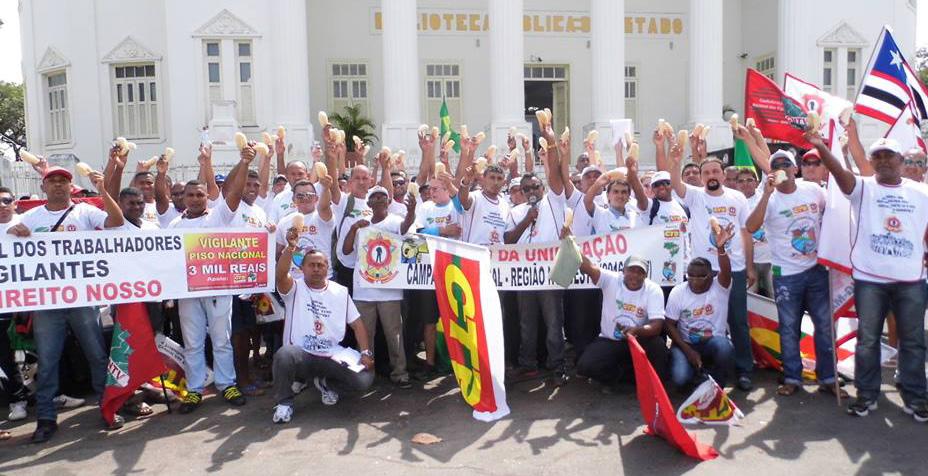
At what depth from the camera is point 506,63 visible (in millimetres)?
18281

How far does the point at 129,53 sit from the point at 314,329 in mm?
16949

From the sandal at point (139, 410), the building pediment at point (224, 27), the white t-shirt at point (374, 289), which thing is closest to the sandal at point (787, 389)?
the white t-shirt at point (374, 289)

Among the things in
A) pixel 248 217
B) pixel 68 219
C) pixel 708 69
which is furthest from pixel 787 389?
pixel 708 69

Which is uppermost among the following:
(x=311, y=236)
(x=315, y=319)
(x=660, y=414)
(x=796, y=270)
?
(x=311, y=236)

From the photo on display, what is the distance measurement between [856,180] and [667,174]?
1.60m

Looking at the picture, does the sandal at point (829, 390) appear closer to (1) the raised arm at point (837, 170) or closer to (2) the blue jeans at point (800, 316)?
(2) the blue jeans at point (800, 316)

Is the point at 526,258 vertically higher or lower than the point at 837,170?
lower

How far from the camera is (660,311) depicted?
5.95 metres

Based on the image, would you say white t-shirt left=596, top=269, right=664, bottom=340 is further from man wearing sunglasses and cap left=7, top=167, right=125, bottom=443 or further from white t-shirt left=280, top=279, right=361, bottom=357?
man wearing sunglasses and cap left=7, top=167, right=125, bottom=443

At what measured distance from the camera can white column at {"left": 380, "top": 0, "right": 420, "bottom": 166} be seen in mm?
18078

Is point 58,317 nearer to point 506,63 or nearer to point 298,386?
point 298,386

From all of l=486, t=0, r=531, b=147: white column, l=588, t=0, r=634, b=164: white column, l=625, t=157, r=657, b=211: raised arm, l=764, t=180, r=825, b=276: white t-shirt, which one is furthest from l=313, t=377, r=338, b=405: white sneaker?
l=588, t=0, r=634, b=164: white column

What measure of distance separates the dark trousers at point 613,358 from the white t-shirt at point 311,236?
2458 mm

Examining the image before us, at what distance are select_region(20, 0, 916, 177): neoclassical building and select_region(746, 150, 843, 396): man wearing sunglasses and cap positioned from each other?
10.9 m
